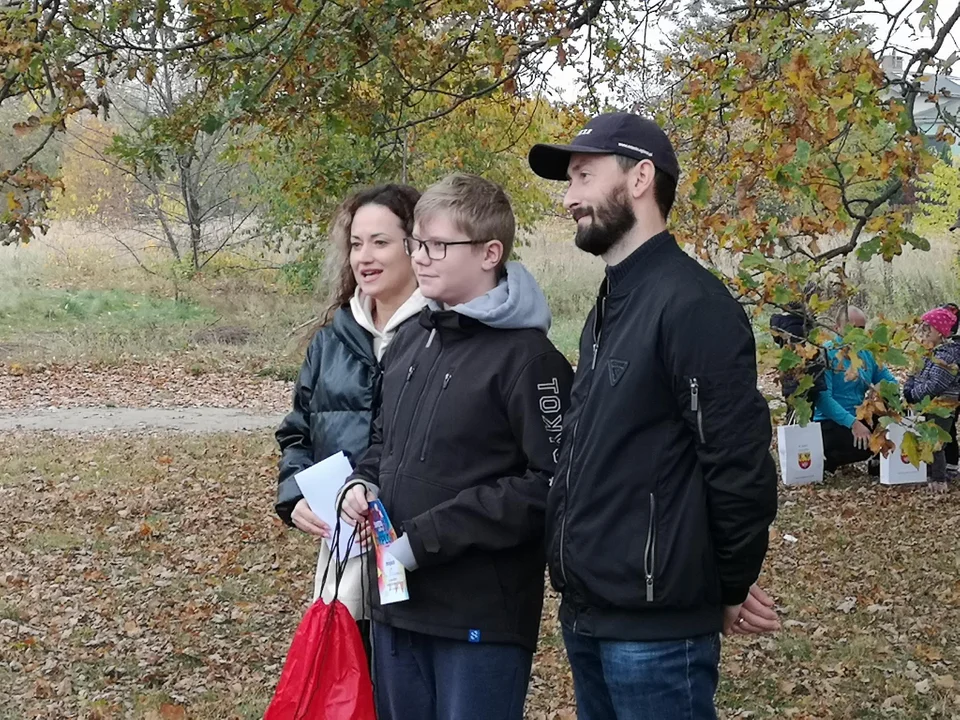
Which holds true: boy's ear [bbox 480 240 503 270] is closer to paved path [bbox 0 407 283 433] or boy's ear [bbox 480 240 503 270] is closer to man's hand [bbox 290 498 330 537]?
man's hand [bbox 290 498 330 537]

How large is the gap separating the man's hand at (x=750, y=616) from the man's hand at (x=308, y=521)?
1.11 meters

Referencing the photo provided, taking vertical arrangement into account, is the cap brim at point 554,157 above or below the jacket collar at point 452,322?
above

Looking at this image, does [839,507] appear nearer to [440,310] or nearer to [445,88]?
[445,88]

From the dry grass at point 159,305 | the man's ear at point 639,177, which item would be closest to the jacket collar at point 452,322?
the man's ear at point 639,177

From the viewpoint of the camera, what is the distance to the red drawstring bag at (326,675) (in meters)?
2.81

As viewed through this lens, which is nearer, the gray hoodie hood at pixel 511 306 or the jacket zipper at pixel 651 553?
the jacket zipper at pixel 651 553

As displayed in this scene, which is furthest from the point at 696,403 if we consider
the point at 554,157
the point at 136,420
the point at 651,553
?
the point at 136,420

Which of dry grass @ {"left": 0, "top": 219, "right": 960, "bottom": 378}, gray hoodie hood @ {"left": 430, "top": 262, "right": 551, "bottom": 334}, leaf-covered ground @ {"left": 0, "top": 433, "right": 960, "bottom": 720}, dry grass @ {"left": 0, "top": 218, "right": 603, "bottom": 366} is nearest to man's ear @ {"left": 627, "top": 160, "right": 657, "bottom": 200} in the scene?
gray hoodie hood @ {"left": 430, "top": 262, "right": 551, "bottom": 334}

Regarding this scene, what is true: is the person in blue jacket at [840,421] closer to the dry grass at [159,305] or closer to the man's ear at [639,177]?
the man's ear at [639,177]

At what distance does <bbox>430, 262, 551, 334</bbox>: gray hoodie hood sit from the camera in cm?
285

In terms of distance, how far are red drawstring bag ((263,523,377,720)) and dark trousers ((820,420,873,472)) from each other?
24.3ft

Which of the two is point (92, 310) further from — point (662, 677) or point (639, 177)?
point (662, 677)

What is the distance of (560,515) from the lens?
257 centimetres

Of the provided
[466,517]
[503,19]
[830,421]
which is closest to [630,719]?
[466,517]
